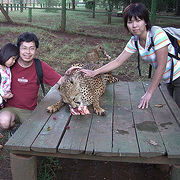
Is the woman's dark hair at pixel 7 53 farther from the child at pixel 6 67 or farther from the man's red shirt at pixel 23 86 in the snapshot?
the man's red shirt at pixel 23 86

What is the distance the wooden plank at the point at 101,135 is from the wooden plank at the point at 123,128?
50mm

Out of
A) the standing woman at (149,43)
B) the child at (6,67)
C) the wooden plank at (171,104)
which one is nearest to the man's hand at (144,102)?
the standing woman at (149,43)

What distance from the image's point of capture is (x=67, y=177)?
9.71 feet

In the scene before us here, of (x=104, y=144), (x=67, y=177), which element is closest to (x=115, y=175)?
(x=67, y=177)

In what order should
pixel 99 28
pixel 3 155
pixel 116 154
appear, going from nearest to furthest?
1. pixel 116 154
2. pixel 3 155
3. pixel 99 28

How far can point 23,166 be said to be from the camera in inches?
88.6

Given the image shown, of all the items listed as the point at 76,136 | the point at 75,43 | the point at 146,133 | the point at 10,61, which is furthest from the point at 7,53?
the point at 75,43

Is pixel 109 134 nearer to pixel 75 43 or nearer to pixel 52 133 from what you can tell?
pixel 52 133

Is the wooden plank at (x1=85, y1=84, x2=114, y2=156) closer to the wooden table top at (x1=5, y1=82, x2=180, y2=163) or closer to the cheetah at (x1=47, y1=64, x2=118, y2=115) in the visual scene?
the wooden table top at (x1=5, y1=82, x2=180, y2=163)

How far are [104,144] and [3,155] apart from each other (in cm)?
160

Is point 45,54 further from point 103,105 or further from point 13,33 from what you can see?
point 103,105

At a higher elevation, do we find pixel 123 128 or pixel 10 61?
pixel 10 61

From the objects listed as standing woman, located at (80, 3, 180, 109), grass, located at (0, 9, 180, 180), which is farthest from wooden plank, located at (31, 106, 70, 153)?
grass, located at (0, 9, 180, 180)

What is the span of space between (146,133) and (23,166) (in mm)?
1125
